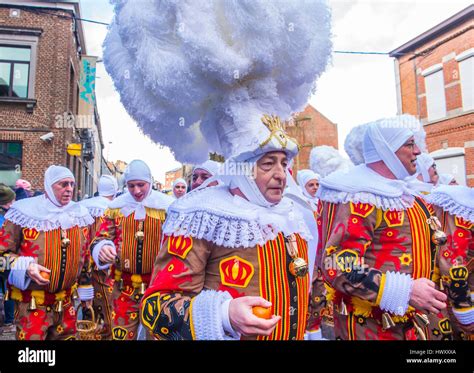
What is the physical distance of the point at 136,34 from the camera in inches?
62.8

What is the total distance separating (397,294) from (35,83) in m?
4.42

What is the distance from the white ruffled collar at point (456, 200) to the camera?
8.78 ft

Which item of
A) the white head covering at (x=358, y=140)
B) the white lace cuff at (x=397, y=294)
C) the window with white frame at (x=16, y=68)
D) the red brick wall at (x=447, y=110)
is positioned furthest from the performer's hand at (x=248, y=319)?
the red brick wall at (x=447, y=110)

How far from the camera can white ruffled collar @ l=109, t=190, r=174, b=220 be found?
3534 millimetres

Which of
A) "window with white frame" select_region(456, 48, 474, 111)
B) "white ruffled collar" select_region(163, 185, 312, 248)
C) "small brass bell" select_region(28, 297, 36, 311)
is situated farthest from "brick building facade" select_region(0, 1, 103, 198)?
"window with white frame" select_region(456, 48, 474, 111)

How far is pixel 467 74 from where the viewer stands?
7.36 m

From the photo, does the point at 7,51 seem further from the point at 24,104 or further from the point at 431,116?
the point at 431,116

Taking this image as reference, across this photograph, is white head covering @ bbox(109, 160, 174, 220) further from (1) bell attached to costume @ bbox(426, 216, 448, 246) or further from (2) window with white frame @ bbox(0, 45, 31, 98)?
(1) bell attached to costume @ bbox(426, 216, 448, 246)

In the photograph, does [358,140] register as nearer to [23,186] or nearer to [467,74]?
[23,186]

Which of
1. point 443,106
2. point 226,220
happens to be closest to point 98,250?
point 226,220

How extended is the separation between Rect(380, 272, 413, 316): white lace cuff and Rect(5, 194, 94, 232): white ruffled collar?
8.35 ft

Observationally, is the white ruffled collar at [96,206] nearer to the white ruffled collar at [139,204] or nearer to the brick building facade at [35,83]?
the brick building facade at [35,83]
